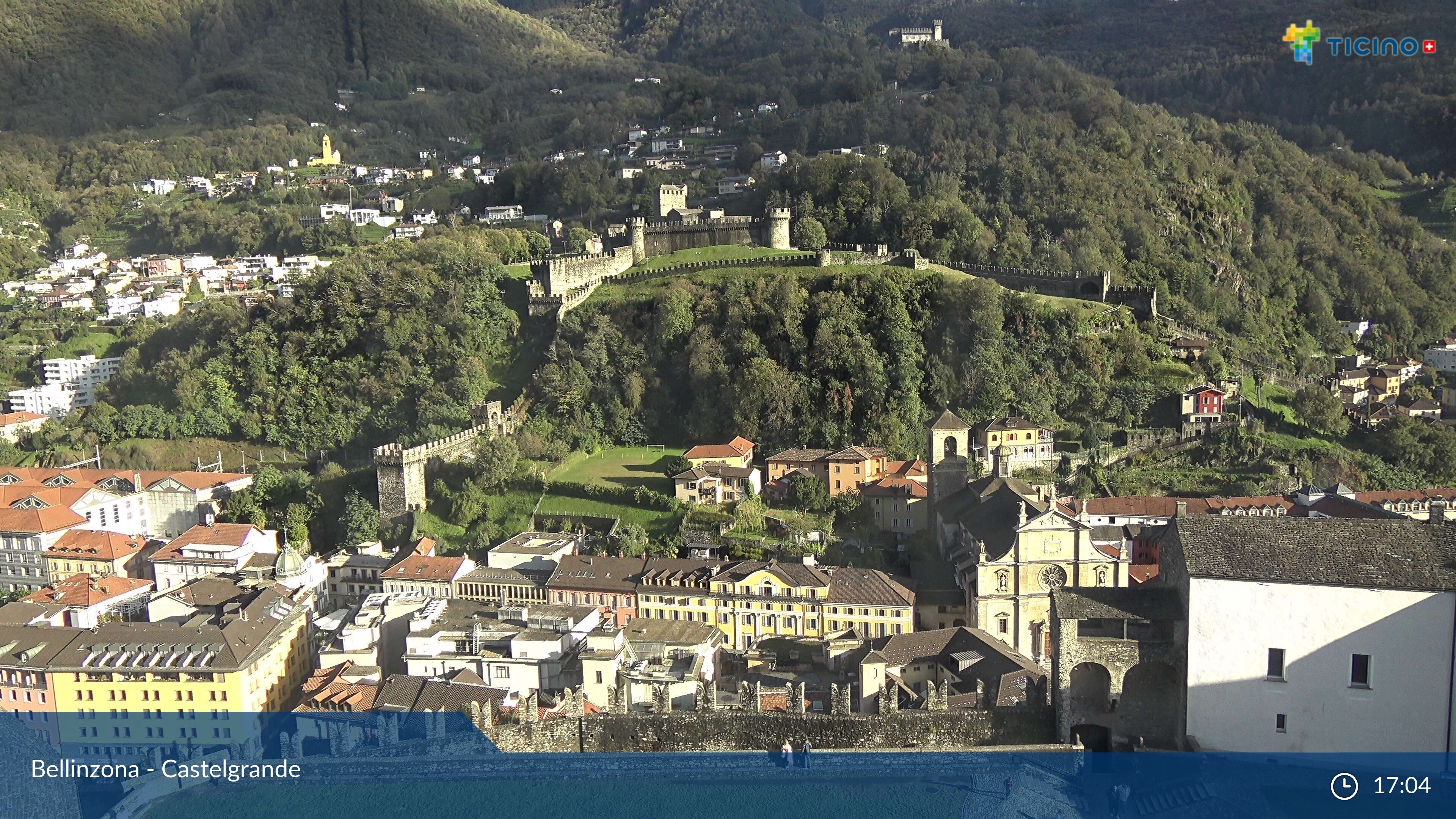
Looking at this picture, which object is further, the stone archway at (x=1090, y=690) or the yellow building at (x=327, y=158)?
the yellow building at (x=327, y=158)

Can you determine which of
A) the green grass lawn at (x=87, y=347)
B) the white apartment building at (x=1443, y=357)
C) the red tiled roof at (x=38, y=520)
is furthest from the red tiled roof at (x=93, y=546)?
the white apartment building at (x=1443, y=357)

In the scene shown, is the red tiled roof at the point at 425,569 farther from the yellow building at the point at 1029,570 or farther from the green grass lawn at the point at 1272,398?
the green grass lawn at the point at 1272,398

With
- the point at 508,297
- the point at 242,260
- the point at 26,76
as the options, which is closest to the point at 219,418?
the point at 508,297

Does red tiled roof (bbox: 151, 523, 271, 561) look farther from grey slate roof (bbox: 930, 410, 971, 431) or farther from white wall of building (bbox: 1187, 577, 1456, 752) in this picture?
white wall of building (bbox: 1187, 577, 1456, 752)

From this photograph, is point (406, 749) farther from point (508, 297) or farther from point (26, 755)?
point (508, 297)

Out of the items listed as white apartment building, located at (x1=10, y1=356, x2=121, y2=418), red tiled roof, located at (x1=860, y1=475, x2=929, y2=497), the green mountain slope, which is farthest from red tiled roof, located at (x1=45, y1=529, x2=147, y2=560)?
the green mountain slope

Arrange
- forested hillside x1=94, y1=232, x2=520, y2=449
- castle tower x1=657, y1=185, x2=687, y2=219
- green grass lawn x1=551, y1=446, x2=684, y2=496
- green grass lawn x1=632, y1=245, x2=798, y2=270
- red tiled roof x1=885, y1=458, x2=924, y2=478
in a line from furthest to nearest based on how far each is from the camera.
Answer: castle tower x1=657, y1=185, x2=687, y2=219, green grass lawn x1=632, y1=245, x2=798, y2=270, forested hillside x1=94, y1=232, x2=520, y2=449, green grass lawn x1=551, y1=446, x2=684, y2=496, red tiled roof x1=885, y1=458, x2=924, y2=478

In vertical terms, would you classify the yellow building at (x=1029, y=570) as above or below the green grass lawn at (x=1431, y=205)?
below
